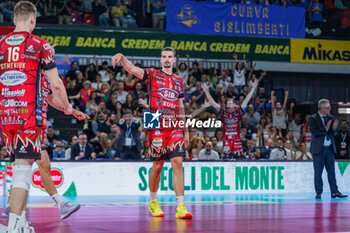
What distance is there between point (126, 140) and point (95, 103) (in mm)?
3987

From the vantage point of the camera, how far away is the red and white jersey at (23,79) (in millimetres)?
5555

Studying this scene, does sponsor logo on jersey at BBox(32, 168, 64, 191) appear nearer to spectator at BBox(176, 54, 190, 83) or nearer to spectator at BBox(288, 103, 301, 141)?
spectator at BBox(176, 54, 190, 83)

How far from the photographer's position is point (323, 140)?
12977mm

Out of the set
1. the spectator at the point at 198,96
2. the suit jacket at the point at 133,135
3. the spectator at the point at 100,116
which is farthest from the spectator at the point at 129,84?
the suit jacket at the point at 133,135

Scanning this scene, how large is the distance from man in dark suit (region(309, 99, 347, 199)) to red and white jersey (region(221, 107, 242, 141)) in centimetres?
350

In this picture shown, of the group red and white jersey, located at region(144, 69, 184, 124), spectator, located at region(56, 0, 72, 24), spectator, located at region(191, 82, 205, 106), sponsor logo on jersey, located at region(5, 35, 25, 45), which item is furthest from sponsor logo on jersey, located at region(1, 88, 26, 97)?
spectator, located at region(56, 0, 72, 24)

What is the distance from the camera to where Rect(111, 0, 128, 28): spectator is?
75.1 feet

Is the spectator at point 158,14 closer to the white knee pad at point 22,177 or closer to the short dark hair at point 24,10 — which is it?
the short dark hair at point 24,10

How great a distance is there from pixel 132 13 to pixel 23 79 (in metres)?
18.3

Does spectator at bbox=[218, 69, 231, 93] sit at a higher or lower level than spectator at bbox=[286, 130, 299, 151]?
higher

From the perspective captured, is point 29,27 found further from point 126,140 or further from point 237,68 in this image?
point 237,68

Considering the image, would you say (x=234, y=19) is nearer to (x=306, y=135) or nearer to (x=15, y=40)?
(x=306, y=135)

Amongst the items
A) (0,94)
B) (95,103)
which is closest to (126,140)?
(95,103)

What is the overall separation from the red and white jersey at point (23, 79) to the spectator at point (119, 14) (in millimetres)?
17469
